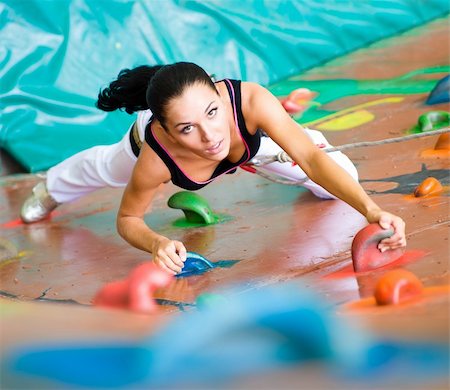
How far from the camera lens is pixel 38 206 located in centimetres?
347

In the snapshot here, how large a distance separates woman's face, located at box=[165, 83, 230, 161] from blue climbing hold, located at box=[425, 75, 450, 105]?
75.1 inches

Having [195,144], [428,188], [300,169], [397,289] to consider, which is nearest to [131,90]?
[195,144]

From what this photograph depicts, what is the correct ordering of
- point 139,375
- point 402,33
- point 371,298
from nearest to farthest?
point 139,375 < point 371,298 < point 402,33

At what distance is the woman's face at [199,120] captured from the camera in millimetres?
2270

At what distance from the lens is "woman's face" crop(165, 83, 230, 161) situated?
89.4 inches

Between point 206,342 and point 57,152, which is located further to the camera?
point 57,152

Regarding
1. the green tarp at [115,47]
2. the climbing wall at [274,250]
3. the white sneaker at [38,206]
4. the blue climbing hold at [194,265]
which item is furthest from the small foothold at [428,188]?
the green tarp at [115,47]

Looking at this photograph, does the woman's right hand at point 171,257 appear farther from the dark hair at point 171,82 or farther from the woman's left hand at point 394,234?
the woman's left hand at point 394,234

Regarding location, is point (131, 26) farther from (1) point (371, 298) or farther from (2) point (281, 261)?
(1) point (371, 298)

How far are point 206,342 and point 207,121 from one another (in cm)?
100

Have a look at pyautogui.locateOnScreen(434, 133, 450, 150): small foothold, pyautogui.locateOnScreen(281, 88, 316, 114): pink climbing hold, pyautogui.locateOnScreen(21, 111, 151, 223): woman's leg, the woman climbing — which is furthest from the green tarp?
pyautogui.locateOnScreen(434, 133, 450, 150): small foothold

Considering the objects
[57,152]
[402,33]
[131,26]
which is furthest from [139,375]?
[402,33]

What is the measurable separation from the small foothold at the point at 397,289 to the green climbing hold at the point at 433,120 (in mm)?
1879

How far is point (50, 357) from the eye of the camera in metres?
1.49
